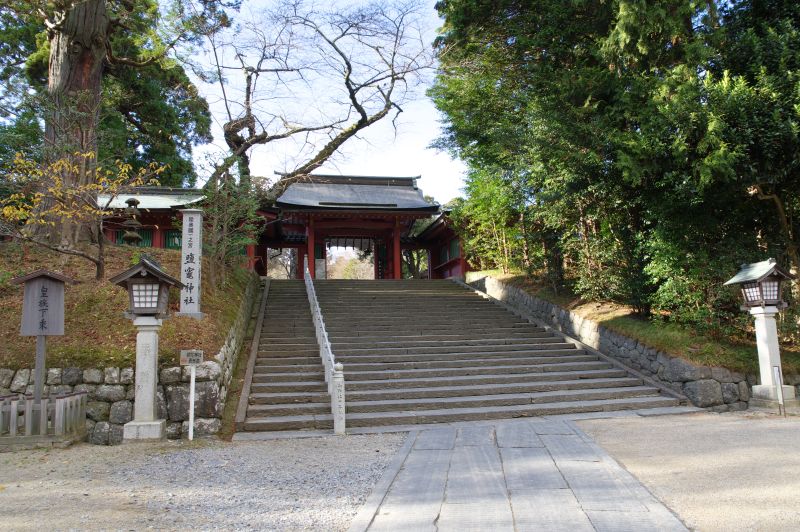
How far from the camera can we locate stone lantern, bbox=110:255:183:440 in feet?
19.8

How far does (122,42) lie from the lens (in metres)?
15.5

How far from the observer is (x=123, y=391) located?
6.47m

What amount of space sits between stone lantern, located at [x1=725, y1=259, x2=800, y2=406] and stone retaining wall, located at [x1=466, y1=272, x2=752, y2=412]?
0.34 metres

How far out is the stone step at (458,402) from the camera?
23.6 feet

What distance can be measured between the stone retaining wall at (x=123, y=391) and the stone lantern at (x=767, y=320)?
7737 millimetres

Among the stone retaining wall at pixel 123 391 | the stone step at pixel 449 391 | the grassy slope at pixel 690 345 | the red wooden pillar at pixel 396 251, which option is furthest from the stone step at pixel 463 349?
the red wooden pillar at pixel 396 251

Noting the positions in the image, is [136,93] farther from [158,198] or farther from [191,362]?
[191,362]

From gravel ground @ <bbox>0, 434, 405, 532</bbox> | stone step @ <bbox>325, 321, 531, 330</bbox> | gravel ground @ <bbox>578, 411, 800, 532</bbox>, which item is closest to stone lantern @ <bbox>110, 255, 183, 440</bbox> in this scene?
gravel ground @ <bbox>0, 434, 405, 532</bbox>

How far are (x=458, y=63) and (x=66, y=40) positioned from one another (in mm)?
8754

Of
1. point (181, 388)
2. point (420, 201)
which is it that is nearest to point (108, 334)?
point (181, 388)

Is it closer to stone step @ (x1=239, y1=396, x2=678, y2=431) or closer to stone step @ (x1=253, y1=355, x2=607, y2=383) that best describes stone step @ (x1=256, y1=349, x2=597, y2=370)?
stone step @ (x1=253, y1=355, x2=607, y2=383)

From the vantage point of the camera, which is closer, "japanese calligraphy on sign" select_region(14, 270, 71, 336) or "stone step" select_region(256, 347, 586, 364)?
"japanese calligraphy on sign" select_region(14, 270, 71, 336)

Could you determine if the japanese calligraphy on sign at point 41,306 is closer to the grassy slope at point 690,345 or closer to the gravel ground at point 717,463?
the gravel ground at point 717,463

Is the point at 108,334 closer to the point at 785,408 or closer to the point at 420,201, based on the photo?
the point at 785,408
